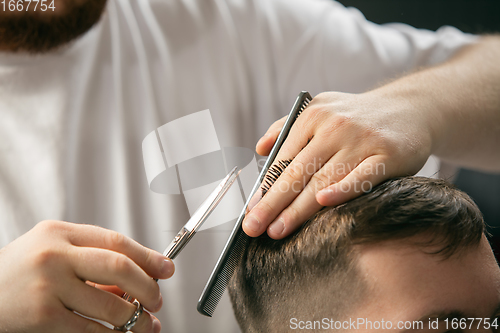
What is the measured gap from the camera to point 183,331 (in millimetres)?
1004

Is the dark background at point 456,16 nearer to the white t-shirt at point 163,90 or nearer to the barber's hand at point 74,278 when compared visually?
the white t-shirt at point 163,90

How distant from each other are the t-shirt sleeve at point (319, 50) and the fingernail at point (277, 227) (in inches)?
24.5

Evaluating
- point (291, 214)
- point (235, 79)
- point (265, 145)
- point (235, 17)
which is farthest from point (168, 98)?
point (291, 214)

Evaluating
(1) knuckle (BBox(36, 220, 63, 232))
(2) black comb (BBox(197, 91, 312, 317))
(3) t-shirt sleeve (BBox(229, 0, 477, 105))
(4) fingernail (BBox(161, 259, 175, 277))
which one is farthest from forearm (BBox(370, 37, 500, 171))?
(1) knuckle (BBox(36, 220, 63, 232))

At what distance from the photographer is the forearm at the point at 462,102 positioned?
839mm

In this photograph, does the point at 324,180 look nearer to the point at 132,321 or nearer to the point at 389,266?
the point at 389,266

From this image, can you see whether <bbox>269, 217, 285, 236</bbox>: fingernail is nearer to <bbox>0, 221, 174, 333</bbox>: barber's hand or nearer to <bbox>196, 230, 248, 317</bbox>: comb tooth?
<bbox>196, 230, 248, 317</bbox>: comb tooth

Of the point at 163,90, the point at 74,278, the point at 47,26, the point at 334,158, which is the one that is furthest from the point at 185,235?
the point at 47,26

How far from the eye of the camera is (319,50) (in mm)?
1128

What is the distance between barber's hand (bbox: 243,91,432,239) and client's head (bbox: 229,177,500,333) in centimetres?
3

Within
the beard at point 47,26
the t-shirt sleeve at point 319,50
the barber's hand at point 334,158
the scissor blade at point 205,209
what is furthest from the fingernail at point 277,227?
the beard at point 47,26

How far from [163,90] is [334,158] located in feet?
2.02

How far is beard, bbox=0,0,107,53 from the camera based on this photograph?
0.94 meters

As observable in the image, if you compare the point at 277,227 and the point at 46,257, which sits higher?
the point at 46,257
